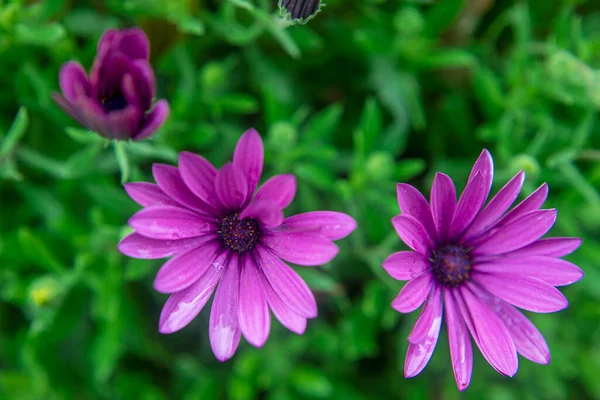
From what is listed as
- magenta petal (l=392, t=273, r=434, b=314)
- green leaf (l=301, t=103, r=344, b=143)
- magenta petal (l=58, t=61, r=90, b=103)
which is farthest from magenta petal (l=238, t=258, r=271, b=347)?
green leaf (l=301, t=103, r=344, b=143)

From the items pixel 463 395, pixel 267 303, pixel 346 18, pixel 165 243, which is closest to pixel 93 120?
pixel 165 243

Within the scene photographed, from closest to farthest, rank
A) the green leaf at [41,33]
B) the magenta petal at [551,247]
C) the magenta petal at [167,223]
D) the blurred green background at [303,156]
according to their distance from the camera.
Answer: the magenta petal at [167,223] → the magenta petal at [551,247] → the green leaf at [41,33] → the blurred green background at [303,156]

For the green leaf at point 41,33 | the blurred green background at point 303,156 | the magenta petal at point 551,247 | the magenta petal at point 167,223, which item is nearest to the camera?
the magenta petal at point 167,223

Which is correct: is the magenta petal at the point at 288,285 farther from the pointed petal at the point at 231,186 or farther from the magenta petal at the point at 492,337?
the magenta petal at the point at 492,337

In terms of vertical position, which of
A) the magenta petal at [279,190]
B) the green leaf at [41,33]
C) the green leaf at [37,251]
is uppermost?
the magenta petal at [279,190]

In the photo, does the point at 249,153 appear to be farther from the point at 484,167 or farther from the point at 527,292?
the point at 527,292

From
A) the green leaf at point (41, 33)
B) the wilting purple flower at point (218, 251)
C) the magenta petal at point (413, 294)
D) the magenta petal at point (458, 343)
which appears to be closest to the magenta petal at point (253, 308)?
the wilting purple flower at point (218, 251)

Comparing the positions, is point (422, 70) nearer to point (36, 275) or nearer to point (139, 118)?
point (139, 118)
